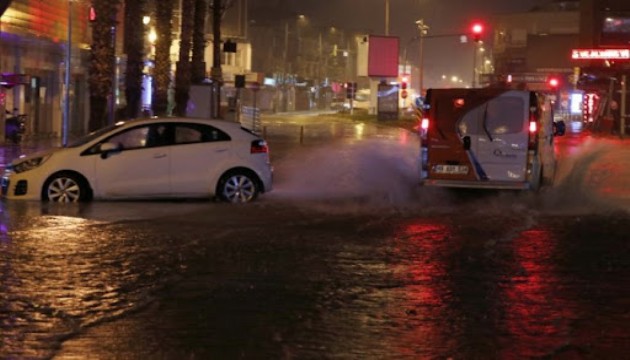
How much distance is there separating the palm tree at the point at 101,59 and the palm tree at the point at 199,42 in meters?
11.8

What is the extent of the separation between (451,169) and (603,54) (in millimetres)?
38210

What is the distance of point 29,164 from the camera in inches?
584

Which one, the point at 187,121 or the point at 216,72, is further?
the point at 216,72

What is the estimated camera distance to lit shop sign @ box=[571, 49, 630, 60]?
50.5 m

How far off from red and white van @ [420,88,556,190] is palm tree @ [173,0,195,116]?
56.2 ft

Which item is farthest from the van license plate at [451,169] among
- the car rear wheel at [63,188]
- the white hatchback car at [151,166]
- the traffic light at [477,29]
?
the traffic light at [477,29]

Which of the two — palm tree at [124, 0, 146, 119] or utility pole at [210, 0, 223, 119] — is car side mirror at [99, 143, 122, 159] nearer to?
palm tree at [124, 0, 146, 119]

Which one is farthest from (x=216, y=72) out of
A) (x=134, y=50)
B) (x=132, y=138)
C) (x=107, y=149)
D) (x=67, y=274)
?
(x=67, y=274)

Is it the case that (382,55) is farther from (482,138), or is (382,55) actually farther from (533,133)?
(533,133)

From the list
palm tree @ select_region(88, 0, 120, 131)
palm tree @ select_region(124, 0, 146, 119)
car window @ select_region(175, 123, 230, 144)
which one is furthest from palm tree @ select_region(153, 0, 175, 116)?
car window @ select_region(175, 123, 230, 144)

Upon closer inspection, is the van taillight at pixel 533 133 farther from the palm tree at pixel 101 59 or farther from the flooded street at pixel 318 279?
the palm tree at pixel 101 59

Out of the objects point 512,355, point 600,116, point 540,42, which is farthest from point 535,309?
point 540,42

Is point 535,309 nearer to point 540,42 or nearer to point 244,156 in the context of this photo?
point 244,156

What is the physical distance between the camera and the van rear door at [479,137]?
1563 cm
